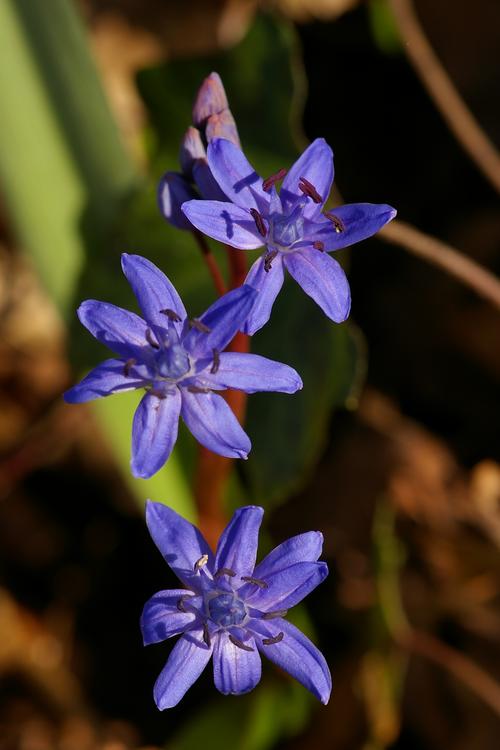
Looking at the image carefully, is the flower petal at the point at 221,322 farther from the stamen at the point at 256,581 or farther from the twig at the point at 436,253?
A: the twig at the point at 436,253

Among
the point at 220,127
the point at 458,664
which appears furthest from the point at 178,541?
the point at 458,664

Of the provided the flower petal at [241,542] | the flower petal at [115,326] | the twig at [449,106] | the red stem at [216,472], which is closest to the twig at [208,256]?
the red stem at [216,472]

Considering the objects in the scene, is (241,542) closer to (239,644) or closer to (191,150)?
(239,644)

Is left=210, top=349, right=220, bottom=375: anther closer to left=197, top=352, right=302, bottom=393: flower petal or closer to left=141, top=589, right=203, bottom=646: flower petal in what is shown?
left=197, top=352, right=302, bottom=393: flower petal

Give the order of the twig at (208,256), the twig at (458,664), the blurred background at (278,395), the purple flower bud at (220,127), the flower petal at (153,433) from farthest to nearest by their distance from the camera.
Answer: the twig at (458,664) → the blurred background at (278,395) → the twig at (208,256) → the purple flower bud at (220,127) → the flower petal at (153,433)

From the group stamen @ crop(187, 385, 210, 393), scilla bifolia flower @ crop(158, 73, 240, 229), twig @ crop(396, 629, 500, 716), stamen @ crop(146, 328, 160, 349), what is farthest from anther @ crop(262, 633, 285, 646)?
twig @ crop(396, 629, 500, 716)

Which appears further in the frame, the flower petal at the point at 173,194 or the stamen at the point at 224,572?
the flower petal at the point at 173,194

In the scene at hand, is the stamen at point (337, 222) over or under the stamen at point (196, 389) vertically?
over
